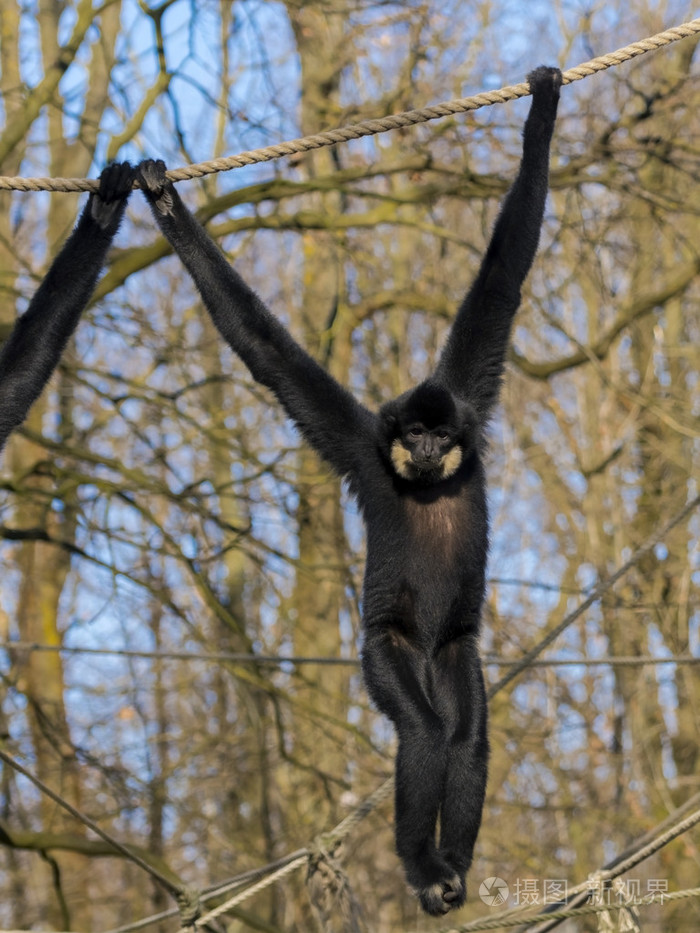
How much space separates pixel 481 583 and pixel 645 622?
963 cm

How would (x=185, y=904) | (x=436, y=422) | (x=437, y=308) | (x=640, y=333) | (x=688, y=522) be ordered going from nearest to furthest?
(x=436, y=422) < (x=185, y=904) < (x=437, y=308) < (x=688, y=522) < (x=640, y=333)

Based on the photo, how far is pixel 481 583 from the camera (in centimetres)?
521

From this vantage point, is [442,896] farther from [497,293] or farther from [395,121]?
[395,121]

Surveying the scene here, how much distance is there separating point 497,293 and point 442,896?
2897 mm

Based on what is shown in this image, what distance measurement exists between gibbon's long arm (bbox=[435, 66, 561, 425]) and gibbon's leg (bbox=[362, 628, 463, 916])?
4.65 feet

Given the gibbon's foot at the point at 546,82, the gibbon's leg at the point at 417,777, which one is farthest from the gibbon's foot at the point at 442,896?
the gibbon's foot at the point at 546,82

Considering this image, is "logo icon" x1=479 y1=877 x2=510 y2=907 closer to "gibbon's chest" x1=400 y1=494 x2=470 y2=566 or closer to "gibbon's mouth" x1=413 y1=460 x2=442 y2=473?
Result: "gibbon's chest" x1=400 y1=494 x2=470 y2=566

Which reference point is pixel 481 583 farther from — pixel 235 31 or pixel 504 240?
pixel 235 31

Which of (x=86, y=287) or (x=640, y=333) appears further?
(x=640, y=333)

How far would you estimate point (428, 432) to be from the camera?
4.98 metres

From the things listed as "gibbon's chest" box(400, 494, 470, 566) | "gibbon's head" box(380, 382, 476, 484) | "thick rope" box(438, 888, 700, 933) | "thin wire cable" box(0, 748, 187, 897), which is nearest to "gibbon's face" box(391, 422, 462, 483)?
"gibbon's head" box(380, 382, 476, 484)

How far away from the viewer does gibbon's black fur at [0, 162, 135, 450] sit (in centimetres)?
527

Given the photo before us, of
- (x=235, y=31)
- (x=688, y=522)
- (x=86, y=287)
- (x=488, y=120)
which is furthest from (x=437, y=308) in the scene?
(x=688, y=522)

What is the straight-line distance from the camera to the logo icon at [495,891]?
20.1 ft
